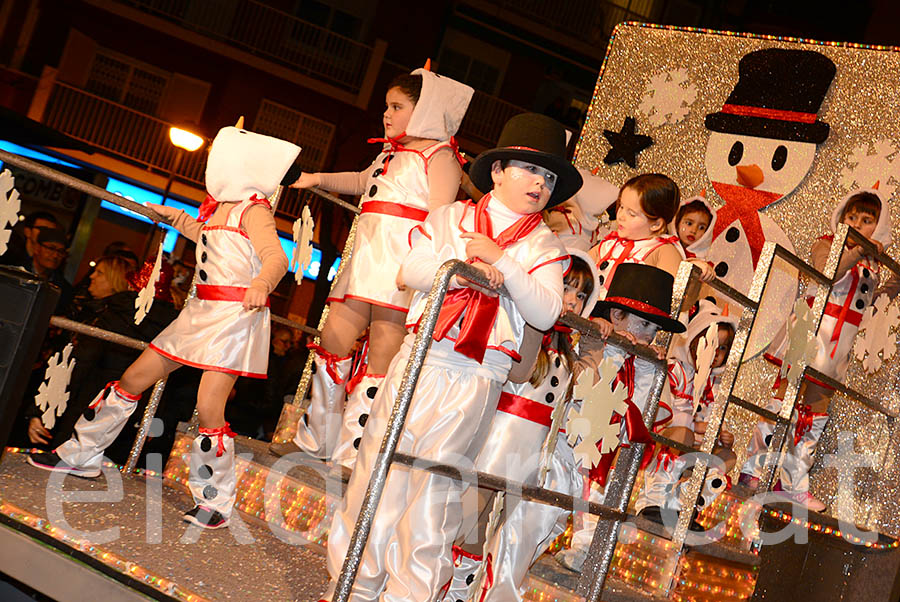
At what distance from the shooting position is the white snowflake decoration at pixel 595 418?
2738mm

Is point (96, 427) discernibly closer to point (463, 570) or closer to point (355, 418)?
point (355, 418)

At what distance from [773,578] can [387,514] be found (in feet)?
8.95

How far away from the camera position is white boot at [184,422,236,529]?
3.27 meters

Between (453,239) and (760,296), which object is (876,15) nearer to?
(760,296)

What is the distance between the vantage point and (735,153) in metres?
5.29

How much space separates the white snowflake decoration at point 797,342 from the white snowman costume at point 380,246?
1.49 m

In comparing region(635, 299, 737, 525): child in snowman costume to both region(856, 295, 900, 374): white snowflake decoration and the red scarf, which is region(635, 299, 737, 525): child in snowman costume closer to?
region(856, 295, 900, 374): white snowflake decoration

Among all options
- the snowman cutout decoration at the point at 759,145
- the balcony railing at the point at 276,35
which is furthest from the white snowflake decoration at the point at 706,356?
the balcony railing at the point at 276,35

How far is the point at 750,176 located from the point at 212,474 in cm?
335

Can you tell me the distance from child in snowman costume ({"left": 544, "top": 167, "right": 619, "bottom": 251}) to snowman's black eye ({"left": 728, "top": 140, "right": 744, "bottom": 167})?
885mm

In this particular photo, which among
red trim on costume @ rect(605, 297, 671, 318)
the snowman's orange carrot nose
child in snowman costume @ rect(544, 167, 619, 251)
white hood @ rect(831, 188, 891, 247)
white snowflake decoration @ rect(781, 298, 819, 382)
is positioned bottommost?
red trim on costume @ rect(605, 297, 671, 318)

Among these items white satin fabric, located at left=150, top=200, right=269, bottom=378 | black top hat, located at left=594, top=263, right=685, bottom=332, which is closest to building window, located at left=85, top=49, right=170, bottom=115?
white satin fabric, located at left=150, top=200, right=269, bottom=378

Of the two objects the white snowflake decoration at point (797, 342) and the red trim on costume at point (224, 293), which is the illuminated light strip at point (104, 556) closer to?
the red trim on costume at point (224, 293)

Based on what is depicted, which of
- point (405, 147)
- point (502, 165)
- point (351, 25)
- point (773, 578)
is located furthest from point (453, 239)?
point (351, 25)
